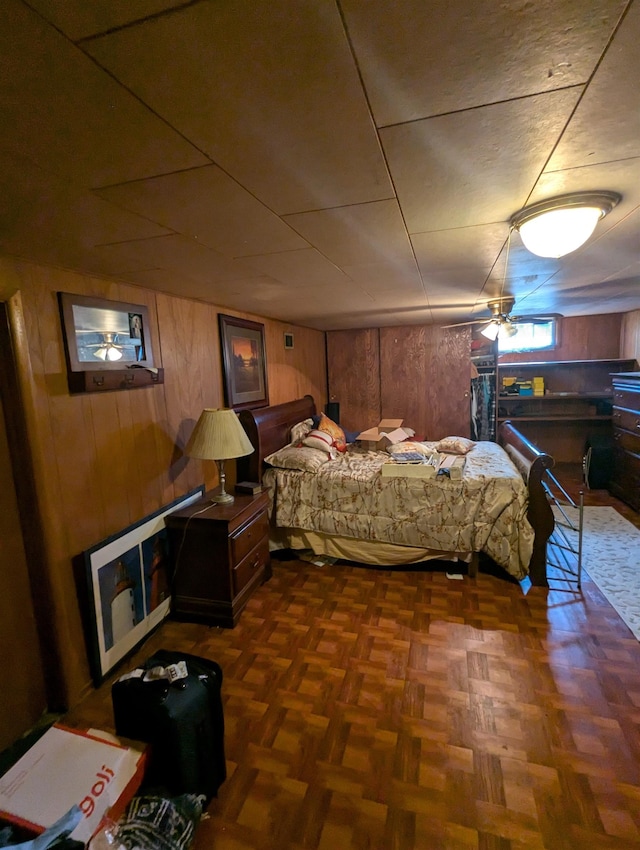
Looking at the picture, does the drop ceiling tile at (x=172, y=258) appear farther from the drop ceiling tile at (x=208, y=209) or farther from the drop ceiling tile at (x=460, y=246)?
the drop ceiling tile at (x=460, y=246)

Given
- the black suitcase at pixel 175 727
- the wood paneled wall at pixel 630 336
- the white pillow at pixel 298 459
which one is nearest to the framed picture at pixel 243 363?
the white pillow at pixel 298 459

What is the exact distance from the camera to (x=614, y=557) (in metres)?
3.10

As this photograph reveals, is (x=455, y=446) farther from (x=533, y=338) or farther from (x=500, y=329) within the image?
(x=533, y=338)

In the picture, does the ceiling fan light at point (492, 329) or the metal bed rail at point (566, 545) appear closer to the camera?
the metal bed rail at point (566, 545)

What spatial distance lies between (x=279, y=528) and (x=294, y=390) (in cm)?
173

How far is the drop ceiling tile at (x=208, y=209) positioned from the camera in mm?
1102

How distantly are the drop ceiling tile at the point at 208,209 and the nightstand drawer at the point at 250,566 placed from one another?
6.22 feet

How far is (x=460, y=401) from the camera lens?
5066 mm

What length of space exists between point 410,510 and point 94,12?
2896 millimetres

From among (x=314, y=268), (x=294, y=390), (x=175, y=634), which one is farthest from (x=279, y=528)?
(x=314, y=268)

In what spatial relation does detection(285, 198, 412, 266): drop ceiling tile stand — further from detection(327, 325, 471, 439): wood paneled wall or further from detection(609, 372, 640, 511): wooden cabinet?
detection(609, 372, 640, 511): wooden cabinet

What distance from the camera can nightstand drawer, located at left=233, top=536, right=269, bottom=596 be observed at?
2.48 metres

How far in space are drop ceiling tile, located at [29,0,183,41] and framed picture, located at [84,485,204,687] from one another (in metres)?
1.95

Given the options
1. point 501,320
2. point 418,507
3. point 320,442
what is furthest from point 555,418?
point 320,442
